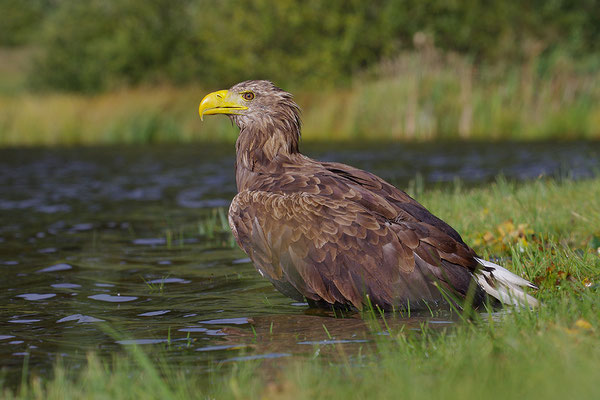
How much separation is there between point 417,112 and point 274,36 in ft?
61.8

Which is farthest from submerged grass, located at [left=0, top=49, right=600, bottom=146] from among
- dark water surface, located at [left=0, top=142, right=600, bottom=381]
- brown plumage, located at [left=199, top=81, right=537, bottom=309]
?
brown plumage, located at [left=199, top=81, right=537, bottom=309]

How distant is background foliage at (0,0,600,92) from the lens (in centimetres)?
4284

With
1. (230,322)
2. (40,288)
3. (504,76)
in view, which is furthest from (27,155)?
(230,322)

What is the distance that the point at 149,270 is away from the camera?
869 centimetres

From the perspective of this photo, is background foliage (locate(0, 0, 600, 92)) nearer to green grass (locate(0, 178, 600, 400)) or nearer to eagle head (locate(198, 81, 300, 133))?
eagle head (locate(198, 81, 300, 133))

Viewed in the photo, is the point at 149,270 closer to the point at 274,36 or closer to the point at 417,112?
the point at 417,112

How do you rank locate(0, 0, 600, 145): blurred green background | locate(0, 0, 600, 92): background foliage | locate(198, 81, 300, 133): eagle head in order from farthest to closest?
locate(0, 0, 600, 92): background foliage → locate(0, 0, 600, 145): blurred green background → locate(198, 81, 300, 133): eagle head

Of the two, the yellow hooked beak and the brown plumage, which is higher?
the yellow hooked beak

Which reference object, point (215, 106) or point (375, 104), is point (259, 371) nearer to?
point (215, 106)

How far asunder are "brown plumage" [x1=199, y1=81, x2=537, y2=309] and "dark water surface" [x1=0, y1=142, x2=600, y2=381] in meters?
0.25

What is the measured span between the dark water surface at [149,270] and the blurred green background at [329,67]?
598 centimetres

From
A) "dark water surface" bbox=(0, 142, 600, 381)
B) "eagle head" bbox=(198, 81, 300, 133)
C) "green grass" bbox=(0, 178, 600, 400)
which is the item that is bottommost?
"dark water surface" bbox=(0, 142, 600, 381)

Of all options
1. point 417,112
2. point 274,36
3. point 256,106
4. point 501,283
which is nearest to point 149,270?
point 256,106

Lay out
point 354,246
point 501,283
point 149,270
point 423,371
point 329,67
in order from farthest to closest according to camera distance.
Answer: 1. point 329,67
2. point 149,270
3. point 354,246
4. point 501,283
5. point 423,371
